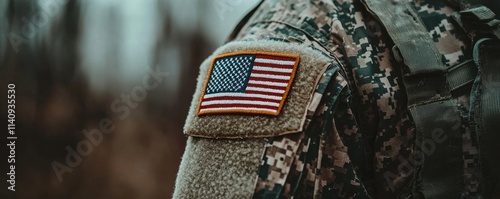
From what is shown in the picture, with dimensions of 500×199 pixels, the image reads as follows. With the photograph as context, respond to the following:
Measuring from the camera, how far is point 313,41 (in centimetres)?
48

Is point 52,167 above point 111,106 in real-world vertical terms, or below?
below

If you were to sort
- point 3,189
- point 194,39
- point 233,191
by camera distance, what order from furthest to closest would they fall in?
point 194,39
point 3,189
point 233,191

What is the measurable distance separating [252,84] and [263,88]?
0.03 feet

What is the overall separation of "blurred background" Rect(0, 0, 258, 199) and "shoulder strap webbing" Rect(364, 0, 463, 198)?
0.93 meters

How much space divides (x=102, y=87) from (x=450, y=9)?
3.59 feet

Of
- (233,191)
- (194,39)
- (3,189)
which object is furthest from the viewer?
(194,39)

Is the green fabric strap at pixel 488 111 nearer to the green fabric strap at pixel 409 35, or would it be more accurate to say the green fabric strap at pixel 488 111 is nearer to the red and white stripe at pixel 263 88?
the green fabric strap at pixel 409 35

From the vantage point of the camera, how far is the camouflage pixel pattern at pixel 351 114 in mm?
440

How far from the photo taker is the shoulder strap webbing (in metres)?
0.47

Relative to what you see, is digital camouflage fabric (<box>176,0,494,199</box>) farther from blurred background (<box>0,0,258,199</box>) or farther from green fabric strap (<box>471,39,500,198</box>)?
blurred background (<box>0,0,258,199</box>)

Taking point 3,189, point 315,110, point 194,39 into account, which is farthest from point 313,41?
point 3,189

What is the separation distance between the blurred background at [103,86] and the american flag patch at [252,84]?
92cm

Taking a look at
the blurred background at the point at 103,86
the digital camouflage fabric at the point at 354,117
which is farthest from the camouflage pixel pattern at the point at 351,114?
the blurred background at the point at 103,86

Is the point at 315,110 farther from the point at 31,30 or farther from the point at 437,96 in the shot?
the point at 31,30
